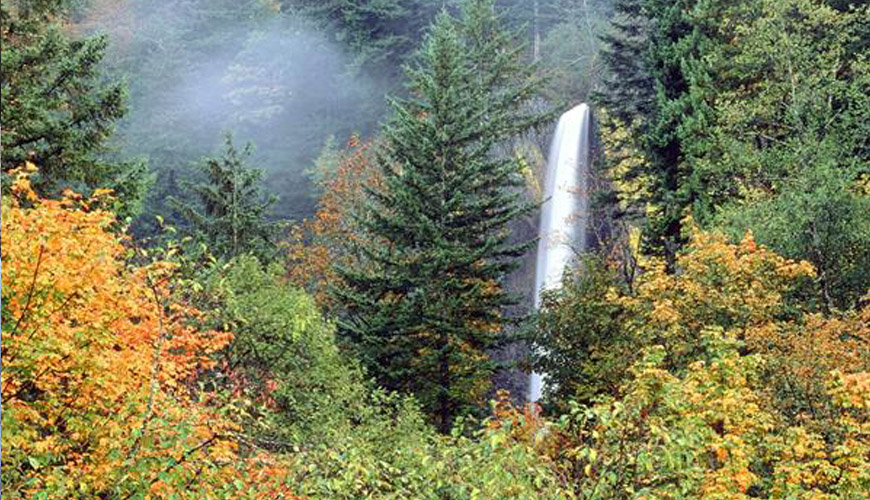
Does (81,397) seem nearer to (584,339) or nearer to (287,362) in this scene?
(287,362)

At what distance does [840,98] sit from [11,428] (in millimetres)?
21014

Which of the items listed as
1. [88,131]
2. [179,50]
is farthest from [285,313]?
[179,50]

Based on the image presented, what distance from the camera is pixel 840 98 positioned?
2156 cm

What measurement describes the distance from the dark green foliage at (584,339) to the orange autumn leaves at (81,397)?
12.3 m

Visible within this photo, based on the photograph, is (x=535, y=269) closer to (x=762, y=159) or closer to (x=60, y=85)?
(x=762, y=159)

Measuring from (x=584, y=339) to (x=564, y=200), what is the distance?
15.2m

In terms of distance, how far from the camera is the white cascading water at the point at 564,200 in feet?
110

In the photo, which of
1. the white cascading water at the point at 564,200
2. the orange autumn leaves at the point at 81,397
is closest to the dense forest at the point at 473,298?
the orange autumn leaves at the point at 81,397

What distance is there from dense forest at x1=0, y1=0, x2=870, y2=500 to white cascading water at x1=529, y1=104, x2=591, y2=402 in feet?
2.66

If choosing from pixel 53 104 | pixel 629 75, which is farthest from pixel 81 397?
pixel 629 75

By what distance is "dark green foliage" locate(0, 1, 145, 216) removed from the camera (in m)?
14.0

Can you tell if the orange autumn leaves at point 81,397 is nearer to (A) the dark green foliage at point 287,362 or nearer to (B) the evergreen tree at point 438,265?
(A) the dark green foliage at point 287,362

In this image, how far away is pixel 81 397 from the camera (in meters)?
8.75

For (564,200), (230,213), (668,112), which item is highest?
(668,112)
